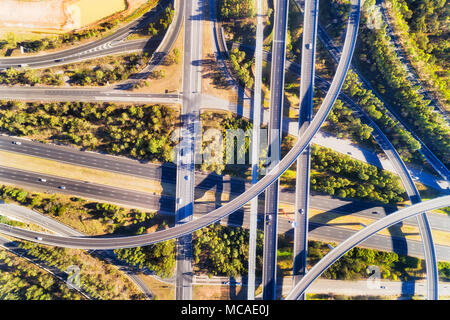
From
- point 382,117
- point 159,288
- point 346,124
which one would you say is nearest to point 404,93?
point 382,117

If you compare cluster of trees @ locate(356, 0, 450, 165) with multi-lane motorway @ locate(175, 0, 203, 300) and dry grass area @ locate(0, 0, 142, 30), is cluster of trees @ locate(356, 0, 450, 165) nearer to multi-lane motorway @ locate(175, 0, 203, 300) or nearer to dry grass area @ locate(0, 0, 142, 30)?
multi-lane motorway @ locate(175, 0, 203, 300)

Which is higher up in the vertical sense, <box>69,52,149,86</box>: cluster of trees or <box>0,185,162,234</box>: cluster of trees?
<box>69,52,149,86</box>: cluster of trees

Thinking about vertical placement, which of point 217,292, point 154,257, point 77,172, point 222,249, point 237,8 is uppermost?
point 237,8

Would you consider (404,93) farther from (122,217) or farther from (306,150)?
(122,217)

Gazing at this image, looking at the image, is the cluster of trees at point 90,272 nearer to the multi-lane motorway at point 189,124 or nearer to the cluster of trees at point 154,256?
the cluster of trees at point 154,256

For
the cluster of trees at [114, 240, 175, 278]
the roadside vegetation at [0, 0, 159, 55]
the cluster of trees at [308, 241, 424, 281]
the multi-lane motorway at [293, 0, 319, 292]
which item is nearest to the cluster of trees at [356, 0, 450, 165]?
the multi-lane motorway at [293, 0, 319, 292]
